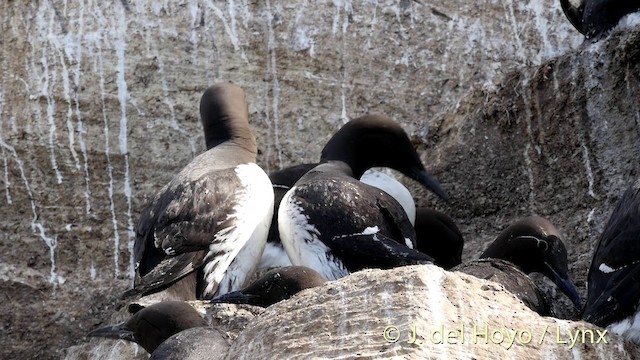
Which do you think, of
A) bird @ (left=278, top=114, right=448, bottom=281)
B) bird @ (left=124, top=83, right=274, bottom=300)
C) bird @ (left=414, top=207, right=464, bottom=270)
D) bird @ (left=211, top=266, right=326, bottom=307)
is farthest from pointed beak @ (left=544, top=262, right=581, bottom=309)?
bird @ (left=124, top=83, right=274, bottom=300)

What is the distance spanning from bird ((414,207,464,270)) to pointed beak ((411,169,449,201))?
12 cm

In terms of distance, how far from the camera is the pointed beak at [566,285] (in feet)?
24.3

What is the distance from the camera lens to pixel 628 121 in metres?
8.56

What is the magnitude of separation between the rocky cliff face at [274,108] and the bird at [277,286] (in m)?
2.16

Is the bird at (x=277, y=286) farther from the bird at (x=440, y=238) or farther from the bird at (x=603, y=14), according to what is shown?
the bird at (x=603, y=14)

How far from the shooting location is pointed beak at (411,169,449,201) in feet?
28.8

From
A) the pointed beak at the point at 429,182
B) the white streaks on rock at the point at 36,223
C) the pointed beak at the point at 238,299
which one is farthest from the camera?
the white streaks on rock at the point at 36,223

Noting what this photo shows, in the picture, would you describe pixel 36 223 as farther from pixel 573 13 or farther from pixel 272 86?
pixel 573 13

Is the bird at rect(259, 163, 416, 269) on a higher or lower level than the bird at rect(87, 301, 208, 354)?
lower

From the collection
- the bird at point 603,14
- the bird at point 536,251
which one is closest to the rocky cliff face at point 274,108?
the bird at point 603,14

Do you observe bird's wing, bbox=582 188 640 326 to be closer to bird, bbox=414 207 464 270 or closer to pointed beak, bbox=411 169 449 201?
bird, bbox=414 207 464 270

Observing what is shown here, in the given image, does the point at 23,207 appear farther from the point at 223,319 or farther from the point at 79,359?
the point at 223,319

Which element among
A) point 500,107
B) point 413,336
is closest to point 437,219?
point 500,107

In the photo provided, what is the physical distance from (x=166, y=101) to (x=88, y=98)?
55 cm
